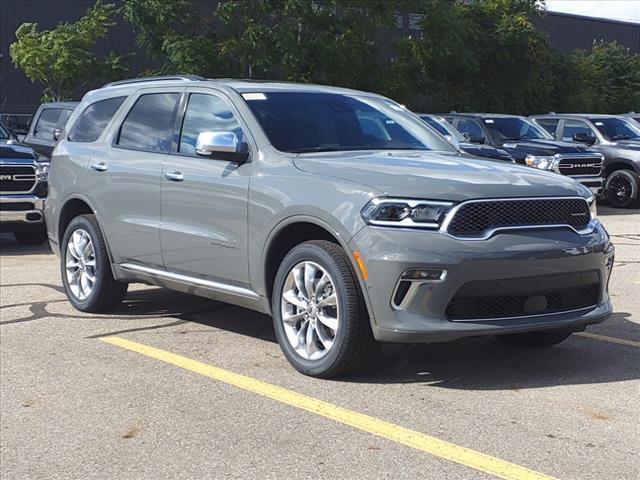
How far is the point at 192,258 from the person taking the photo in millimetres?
6746

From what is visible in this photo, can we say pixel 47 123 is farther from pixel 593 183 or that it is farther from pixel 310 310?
pixel 310 310

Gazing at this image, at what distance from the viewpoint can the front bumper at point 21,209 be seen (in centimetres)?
1226

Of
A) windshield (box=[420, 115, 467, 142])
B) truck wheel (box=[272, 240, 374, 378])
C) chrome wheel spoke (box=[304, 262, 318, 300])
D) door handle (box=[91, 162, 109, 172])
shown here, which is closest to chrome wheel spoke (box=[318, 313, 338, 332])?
Result: truck wheel (box=[272, 240, 374, 378])

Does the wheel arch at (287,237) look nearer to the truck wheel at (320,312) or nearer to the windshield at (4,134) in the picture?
the truck wheel at (320,312)

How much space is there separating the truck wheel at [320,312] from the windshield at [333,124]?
2.96 feet

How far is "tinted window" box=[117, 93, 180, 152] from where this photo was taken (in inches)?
284

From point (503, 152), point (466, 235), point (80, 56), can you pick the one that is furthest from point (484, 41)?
point (466, 235)

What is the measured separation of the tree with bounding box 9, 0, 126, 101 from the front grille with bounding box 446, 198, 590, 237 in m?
25.2

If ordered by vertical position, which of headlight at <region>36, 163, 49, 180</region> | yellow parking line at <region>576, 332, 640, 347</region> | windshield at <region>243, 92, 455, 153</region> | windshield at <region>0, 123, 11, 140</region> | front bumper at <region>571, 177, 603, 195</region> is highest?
windshield at <region>243, 92, 455, 153</region>

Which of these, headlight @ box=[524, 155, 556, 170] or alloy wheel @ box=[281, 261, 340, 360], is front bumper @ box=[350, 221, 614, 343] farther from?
headlight @ box=[524, 155, 556, 170]

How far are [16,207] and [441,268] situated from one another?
835 cm

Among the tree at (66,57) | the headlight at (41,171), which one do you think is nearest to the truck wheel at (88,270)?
the headlight at (41,171)

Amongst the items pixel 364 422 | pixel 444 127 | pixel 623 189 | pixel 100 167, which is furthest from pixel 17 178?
pixel 623 189

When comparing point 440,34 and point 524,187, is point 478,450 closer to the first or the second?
point 524,187
